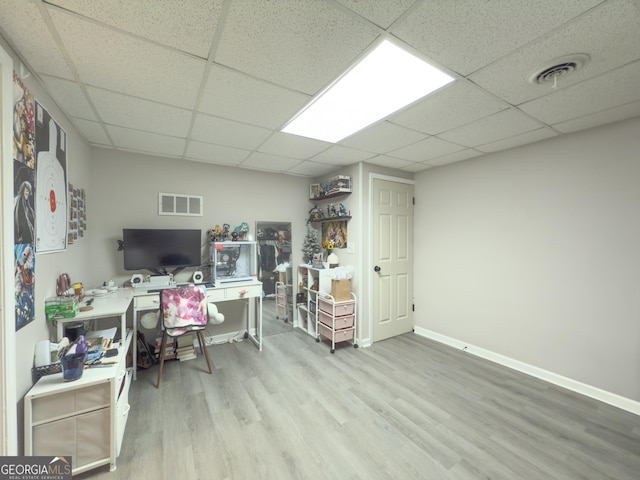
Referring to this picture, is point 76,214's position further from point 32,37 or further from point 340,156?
point 340,156

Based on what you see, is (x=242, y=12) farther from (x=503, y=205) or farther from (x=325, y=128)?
(x=503, y=205)

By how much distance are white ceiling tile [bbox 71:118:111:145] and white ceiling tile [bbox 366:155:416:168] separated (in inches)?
110

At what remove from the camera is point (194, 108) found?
6.30 ft

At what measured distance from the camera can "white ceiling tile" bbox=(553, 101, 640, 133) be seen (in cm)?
189

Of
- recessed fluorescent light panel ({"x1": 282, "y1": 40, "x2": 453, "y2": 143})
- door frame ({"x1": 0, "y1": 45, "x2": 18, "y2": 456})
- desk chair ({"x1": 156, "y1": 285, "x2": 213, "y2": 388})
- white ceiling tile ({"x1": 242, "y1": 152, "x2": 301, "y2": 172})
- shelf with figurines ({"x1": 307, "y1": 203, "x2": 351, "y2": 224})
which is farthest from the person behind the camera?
shelf with figurines ({"x1": 307, "y1": 203, "x2": 351, "y2": 224})

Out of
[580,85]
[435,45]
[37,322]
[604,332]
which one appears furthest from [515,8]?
[37,322]

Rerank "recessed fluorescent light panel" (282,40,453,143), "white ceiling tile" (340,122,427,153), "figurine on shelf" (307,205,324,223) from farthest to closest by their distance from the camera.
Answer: "figurine on shelf" (307,205,324,223) → "white ceiling tile" (340,122,427,153) → "recessed fluorescent light panel" (282,40,453,143)

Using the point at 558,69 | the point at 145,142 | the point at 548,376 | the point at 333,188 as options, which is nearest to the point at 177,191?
the point at 145,142

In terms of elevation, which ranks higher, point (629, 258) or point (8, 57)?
Result: point (8, 57)

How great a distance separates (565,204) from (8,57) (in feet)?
13.3

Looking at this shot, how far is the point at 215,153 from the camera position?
295 centimetres

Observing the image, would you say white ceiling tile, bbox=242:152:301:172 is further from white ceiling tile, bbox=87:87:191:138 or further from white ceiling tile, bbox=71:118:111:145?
white ceiling tile, bbox=71:118:111:145
